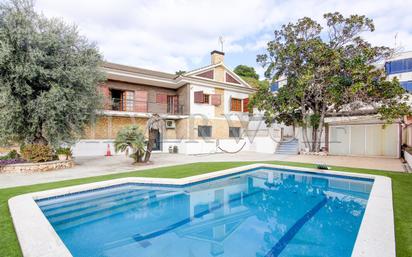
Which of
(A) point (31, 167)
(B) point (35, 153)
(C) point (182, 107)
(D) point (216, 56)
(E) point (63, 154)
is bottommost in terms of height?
(A) point (31, 167)

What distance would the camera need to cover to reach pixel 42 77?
10016mm

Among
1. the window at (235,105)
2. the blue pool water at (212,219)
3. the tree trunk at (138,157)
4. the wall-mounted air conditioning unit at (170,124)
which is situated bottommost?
the blue pool water at (212,219)

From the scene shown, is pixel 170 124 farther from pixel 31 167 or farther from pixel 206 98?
pixel 31 167

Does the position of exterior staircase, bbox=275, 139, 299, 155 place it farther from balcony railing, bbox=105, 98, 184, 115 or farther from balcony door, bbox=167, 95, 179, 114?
balcony door, bbox=167, 95, 179, 114

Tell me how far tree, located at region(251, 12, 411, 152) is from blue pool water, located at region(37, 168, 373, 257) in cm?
822

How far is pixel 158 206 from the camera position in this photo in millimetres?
6527

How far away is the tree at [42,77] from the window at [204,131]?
9.46 meters

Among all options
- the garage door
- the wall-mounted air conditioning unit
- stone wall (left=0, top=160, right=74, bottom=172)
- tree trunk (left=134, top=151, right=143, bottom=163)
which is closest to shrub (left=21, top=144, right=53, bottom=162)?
stone wall (left=0, top=160, right=74, bottom=172)

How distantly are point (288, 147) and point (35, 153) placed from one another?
693 inches

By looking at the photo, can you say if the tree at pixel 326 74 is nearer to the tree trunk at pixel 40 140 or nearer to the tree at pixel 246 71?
the tree trunk at pixel 40 140

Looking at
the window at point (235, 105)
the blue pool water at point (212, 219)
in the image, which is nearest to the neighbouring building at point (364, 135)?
the window at point (235, 105)

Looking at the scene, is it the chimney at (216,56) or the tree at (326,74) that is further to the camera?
the chimney at (216,56)

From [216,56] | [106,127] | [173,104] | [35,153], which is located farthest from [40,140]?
[216,56]

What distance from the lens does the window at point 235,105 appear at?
21970 millimetres
